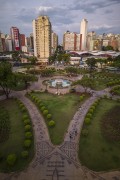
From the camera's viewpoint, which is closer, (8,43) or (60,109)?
(60,109)

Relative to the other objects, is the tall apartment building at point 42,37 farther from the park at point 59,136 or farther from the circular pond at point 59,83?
the park at point 59,136

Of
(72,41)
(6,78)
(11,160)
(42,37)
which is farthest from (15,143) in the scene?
(72,41)

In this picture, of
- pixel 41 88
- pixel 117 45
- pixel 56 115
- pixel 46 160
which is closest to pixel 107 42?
pixel 117 45

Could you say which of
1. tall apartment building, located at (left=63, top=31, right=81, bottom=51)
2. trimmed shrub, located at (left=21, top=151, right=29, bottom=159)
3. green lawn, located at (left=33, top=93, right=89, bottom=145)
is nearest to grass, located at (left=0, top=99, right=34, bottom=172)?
trimmed shrub, located at (left=21, top=151, right=29, bottom=159)

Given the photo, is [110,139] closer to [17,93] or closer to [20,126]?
[20,126]

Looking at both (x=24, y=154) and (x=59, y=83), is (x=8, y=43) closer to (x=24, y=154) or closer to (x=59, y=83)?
(x=59, y=83)

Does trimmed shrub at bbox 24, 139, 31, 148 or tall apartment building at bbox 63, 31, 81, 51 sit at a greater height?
tall apartment building at bbox 63, 31, 81, 51

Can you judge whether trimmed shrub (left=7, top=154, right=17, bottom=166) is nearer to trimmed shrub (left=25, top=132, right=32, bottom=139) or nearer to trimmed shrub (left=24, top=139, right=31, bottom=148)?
trimmed shrub (left=24, top=139, right=31, bottom=148)

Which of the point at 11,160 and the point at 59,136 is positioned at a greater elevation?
the point at 59,136
